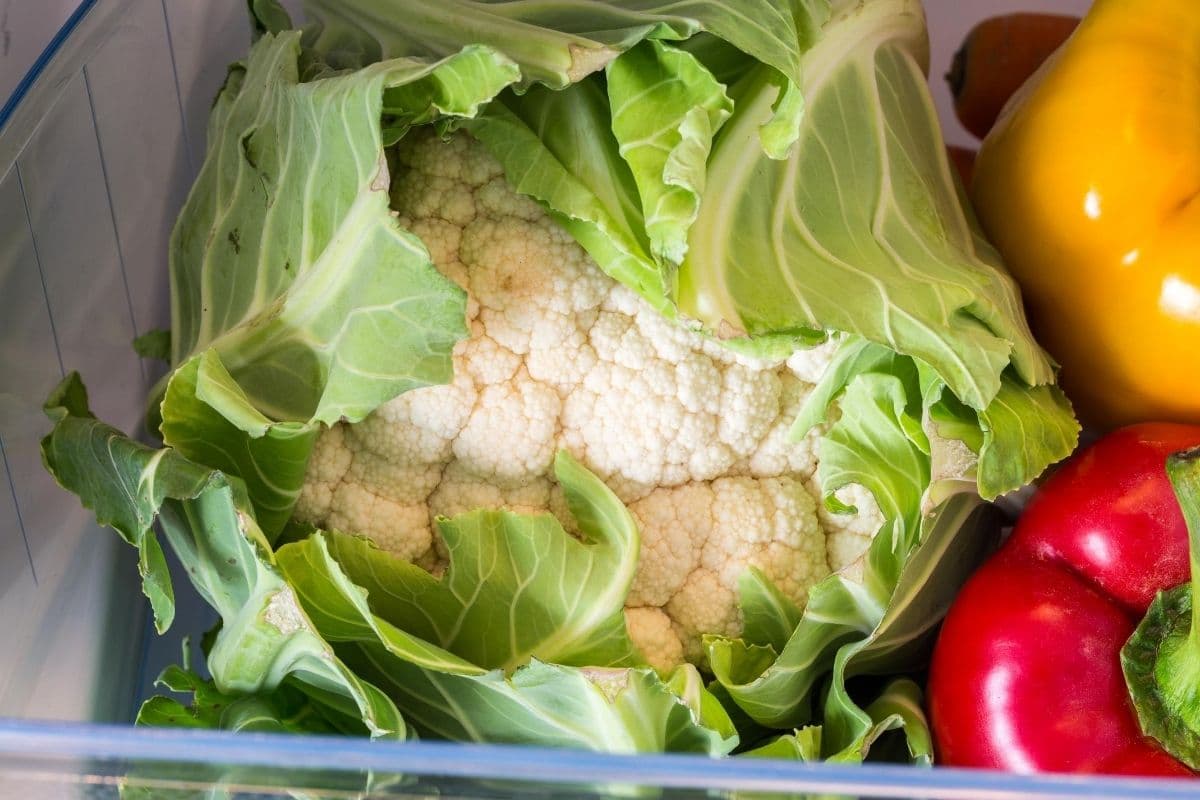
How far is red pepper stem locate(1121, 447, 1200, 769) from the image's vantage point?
0.58 meters

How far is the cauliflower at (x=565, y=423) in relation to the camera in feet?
2.24


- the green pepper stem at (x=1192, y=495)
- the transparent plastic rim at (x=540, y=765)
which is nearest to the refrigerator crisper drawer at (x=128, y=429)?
the transparent plastic rim at (x=540, y=765)

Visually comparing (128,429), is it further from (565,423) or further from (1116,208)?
(1116,208)

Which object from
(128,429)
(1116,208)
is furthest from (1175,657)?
(128,429)

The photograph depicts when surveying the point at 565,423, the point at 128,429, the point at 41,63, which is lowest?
the point at 128,429

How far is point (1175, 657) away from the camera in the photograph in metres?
0.61

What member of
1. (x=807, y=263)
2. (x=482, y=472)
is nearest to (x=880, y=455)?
(x=807, y=263)

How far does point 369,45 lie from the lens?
2.27ft

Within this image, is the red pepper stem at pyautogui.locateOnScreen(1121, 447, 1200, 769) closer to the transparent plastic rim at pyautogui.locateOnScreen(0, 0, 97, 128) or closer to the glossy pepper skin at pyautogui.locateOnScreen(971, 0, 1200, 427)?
the glossy pepper skin at pyautogui.locateOnScreen(971, 0, 1200, 427)

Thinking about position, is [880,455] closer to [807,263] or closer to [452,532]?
[807,263]

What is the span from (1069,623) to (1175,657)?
0.17 feet

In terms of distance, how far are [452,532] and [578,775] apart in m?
0.22

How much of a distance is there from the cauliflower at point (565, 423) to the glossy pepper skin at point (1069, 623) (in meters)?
0.09

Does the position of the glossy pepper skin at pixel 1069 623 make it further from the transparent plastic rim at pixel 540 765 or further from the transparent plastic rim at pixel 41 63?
the transparent plastic rim at pixel 41 63
